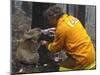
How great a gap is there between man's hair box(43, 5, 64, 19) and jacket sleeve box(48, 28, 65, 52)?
14cm

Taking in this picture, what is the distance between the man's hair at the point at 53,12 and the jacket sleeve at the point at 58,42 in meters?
0.14

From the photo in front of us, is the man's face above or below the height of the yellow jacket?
above

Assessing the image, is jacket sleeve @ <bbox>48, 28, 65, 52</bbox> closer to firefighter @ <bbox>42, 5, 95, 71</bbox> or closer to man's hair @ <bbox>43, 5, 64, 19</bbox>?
firefighter @ <bbox>42, 5, 95, 71</bbox>

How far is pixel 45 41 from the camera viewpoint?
211 cm

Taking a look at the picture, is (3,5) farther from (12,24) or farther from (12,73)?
(12,73)

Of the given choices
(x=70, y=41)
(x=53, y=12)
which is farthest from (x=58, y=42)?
(x=53, y=12)

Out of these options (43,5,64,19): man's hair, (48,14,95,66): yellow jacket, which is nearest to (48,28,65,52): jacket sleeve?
(48,14,95,66): yellow jacket

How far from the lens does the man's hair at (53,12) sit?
212cm

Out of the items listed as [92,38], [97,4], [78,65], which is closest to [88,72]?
[78,65]

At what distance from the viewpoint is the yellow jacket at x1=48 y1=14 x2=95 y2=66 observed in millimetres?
2154

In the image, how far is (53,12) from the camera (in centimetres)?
215

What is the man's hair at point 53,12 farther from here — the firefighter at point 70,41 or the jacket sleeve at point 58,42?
the jacket sleeve at point 58,42

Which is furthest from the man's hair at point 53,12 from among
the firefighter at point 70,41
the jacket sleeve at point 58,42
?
the jacket sleeve at point 58,42

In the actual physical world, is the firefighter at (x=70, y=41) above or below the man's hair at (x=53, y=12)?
below
